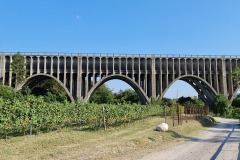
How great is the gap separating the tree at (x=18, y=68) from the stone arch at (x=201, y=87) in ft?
128

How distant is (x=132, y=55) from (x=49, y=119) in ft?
187

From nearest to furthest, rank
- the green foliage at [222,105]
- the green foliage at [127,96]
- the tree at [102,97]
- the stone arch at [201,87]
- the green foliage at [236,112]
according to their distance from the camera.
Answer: the green foliage at [222,105]
the green foliage at [236,112]
the stone arch at [201,87]
the tree at [102,97]
the green foliage at [127,96]

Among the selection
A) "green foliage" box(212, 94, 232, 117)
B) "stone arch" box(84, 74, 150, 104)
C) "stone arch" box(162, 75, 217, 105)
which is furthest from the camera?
"stone arch" box(162, 75, 217, 105)

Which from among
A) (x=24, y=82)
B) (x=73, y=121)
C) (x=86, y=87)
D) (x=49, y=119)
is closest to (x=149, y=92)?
(x=86, y=87)

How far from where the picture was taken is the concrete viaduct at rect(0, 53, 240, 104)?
80.0 meters

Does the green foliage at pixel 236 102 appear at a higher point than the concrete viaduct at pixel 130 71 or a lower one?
lower

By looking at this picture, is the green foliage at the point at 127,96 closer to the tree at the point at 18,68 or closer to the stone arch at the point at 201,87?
the stone arch at the point at 201,87

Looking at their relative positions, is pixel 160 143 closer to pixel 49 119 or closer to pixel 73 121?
pixel 49 119

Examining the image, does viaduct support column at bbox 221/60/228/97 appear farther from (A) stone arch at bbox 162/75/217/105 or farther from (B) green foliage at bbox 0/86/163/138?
(B) green foliage at bbox 0/86/163/138

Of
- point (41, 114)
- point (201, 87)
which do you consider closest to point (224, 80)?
point (201, 87)

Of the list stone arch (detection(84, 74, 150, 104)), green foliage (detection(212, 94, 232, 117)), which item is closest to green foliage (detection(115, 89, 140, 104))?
stone arch (detection(84, 74, 150, 104))

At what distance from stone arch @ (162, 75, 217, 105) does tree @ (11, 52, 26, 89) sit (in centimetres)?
3916

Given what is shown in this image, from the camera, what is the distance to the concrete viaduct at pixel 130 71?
8000cm

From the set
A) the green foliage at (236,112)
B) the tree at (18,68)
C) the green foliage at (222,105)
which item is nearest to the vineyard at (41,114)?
the tree at (18,68)
